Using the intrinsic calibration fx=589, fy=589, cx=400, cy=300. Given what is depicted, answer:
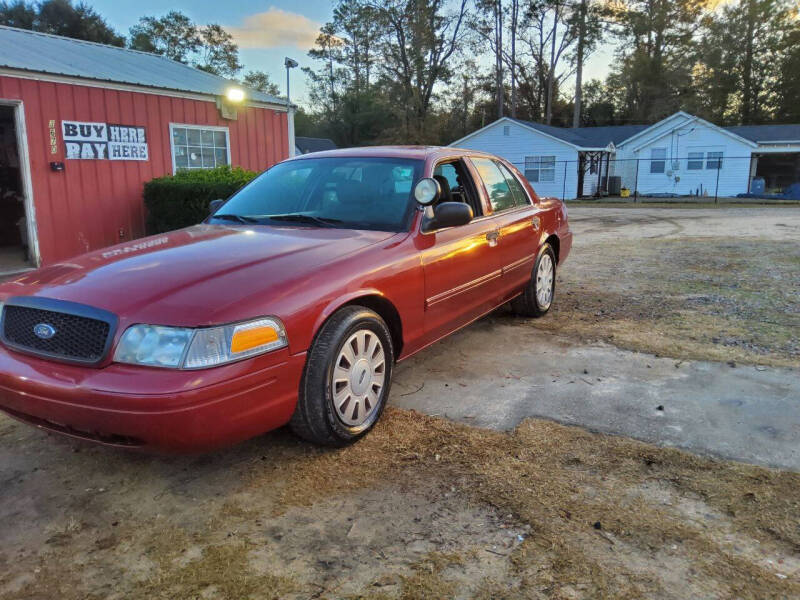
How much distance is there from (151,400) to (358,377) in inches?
44.0

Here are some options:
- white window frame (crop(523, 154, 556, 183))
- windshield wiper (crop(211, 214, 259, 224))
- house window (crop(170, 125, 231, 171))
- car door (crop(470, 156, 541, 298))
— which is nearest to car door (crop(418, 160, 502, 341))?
car door (crop(470, 156, 541, 298))

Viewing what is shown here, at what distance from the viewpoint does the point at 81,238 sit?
9.35m

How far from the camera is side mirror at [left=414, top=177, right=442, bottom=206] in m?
3.65

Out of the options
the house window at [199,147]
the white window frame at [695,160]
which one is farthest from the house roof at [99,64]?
the white window frame at [695,160]

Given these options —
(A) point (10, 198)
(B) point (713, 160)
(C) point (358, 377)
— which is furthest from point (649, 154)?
(C) point (358, 377)

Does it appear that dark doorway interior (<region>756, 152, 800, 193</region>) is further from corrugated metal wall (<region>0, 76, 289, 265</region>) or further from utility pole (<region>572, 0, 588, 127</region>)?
corrugated metal wall (<region>0, 76, 289, 265</region>)

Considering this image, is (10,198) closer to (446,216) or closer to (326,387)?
(446,216)

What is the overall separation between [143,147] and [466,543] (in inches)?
380

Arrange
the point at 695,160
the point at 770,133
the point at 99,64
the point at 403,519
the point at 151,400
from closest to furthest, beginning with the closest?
the point at 151,400 → the point at 403,519 → the point at 99,64 → the point at 695,160 → the point at 770,133

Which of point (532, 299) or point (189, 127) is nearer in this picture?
point (532, 299)

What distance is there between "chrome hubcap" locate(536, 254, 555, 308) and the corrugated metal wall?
7261 mm

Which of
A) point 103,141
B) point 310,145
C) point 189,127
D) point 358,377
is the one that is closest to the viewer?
point 358,377

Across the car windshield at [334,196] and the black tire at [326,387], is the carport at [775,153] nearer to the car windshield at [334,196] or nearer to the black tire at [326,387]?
the car windshield at [334,196]

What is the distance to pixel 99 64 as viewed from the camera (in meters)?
10.2
